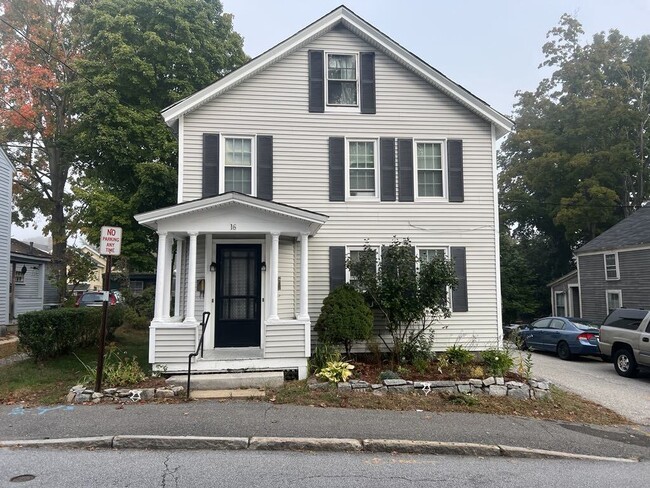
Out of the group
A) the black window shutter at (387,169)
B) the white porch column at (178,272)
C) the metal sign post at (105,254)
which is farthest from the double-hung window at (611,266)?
the metal sign post at (105,254)

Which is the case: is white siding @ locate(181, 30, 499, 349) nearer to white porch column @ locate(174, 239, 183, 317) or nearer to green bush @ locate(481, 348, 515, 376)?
white porch column @ locate(174, 239, 183, 317)

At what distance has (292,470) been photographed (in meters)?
5.10

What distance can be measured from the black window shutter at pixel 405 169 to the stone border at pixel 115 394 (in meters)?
6.99

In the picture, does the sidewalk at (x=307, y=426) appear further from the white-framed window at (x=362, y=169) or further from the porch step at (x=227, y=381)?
the white-framed window at (x=362, y=169)

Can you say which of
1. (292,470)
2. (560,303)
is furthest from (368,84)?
(560,303)

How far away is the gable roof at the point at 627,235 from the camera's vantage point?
2003cm

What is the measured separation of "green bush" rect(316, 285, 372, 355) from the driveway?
4766 mm

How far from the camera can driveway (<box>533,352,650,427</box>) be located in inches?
335

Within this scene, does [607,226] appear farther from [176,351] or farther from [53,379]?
[53,379]

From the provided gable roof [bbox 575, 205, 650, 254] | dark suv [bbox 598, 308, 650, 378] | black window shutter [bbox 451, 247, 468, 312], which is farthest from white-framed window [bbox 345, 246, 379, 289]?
gable roof [bbox 575, 205, 650, 254]

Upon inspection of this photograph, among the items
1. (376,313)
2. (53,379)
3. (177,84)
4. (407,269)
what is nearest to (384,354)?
(376,313)

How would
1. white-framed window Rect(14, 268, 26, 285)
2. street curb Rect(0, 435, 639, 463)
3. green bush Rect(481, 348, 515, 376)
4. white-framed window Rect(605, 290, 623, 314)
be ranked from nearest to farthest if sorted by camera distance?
street curb Rect(0, 435, 639, 463) < green bush Rect(481, 348, 515, 376) < white-framed window Rect(14, 268, 26, 285) < white-framed window Rect(605, 290, 623, 314)

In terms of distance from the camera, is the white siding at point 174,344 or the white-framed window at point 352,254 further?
the white-framed window at point 352,254

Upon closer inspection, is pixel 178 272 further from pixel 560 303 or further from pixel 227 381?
pixel 560 303
